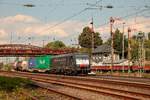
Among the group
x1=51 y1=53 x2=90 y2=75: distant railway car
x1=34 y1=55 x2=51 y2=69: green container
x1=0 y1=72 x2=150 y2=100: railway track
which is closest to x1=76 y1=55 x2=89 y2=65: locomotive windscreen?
x1=51 y1=53 x2=90 y2=75: distant railway car

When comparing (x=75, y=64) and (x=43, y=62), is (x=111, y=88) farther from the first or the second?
(x=43, y=62)

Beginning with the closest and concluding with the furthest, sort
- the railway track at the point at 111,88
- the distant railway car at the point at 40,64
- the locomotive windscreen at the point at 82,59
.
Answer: the railway track at the point at 111,88, the locomotive windscreen at the point at 82,59, the distant railway car at the point at 40,64

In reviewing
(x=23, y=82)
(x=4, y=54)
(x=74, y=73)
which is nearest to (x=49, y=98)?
(x=23, y=82)

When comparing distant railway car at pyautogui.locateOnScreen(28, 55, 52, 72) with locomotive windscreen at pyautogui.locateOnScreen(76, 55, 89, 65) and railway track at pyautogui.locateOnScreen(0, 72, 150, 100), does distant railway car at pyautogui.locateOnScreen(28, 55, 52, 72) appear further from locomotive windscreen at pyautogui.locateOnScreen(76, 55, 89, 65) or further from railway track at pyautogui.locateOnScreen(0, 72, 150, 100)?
railway track at pyautogui.locateOnScreen(0, 72, 150, 100)

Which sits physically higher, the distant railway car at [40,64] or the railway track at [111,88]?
the distant railway car at [40,64]

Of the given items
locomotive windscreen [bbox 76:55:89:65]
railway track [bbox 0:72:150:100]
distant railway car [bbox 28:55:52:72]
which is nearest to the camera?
railway track [bbox 0:72:150:100]

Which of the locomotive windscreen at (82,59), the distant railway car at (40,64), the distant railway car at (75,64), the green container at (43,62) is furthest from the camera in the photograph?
the distant railway car at (40,64)

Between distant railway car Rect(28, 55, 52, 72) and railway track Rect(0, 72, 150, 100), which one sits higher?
distant railway car Rect(28, 55, 52, 72)

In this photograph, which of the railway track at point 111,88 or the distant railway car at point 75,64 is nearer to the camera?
the railway track at point 111,88

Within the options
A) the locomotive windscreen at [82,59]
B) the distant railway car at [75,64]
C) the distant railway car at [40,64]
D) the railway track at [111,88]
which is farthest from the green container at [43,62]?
the railway track at [111,88]

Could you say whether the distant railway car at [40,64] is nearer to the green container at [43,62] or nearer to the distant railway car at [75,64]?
the green container at [43,62]

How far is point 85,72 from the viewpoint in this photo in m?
44.8

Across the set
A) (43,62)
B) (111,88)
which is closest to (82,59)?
(43,62)

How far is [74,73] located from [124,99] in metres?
28.9
